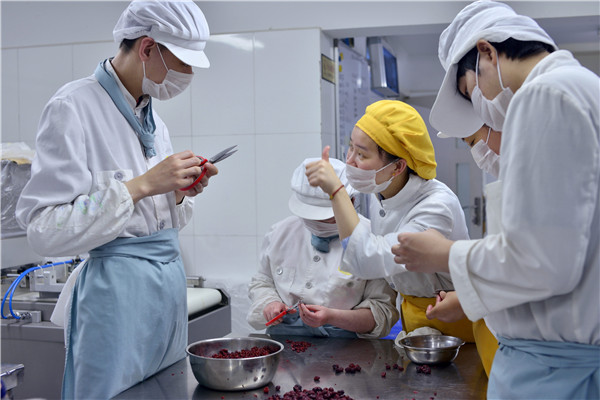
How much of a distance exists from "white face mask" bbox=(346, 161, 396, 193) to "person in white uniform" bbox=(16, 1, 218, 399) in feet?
1.63

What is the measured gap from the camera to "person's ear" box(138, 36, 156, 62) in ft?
5.96

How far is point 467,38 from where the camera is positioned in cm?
130

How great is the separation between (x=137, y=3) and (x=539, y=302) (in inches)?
57.3

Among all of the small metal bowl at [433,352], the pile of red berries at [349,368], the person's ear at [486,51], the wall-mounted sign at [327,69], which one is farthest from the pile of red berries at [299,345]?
the wall-mounted sign at [327,69]

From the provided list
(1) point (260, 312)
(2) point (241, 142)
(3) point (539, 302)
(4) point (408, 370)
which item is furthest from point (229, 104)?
(3) point (539, 302)

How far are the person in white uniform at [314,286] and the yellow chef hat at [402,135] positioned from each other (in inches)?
15.2

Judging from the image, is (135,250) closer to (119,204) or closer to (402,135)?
(119,204)

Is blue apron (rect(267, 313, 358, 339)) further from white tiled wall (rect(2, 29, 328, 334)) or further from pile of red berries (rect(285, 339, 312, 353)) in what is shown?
white tiled wall (rect(2, 29, 328, 334))

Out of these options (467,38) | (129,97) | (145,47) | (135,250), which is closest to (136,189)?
(135,250)

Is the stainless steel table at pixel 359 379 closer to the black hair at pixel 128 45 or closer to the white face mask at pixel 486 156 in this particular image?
the white face mask at pixel 486 156

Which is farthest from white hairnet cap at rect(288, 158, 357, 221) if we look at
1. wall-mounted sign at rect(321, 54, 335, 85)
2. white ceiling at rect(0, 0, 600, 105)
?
white ceiling at rect(0, 0, 600, 105)

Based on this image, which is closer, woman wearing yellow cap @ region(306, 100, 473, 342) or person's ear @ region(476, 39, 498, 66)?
person's ear @ region(476, 39, 498, 66)

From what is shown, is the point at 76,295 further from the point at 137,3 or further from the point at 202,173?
the point at 137,3

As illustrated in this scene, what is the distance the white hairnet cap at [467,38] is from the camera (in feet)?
3.84
